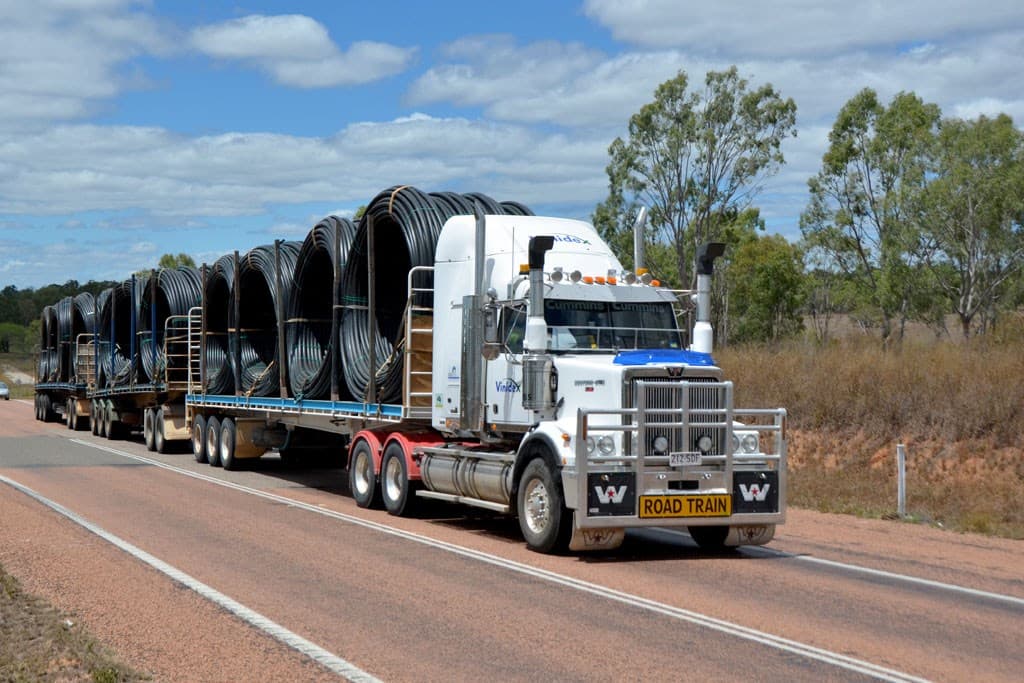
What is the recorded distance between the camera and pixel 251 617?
877 centimetres

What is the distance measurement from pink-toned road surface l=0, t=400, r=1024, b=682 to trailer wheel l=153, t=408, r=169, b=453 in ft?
40.3

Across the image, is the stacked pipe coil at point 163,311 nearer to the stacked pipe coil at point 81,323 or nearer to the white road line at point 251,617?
the stacked pipe coil at point 81,323

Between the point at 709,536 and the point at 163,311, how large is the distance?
68.9 ft

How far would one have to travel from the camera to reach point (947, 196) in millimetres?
38406

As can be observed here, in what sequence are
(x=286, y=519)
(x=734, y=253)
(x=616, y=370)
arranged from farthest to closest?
(x=734, y=253) → (x=286, y=519) → (x=616, y=370)

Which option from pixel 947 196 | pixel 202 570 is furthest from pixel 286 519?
pixel 947 196

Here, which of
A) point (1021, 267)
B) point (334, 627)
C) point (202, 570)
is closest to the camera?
point (334, 627)

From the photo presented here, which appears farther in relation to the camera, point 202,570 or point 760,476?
point 760,476

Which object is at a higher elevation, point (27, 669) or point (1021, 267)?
point (1021, 267)

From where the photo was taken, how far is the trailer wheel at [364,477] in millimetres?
16516

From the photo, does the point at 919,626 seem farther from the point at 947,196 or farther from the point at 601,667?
the point at 947,196

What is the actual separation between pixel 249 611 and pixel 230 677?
199cm

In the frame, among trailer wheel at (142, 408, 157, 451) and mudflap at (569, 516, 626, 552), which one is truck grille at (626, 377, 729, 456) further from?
trailer wheel at (142, 408, 157, 451)

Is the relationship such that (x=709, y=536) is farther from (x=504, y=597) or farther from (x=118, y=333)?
(x=118, y=333)
